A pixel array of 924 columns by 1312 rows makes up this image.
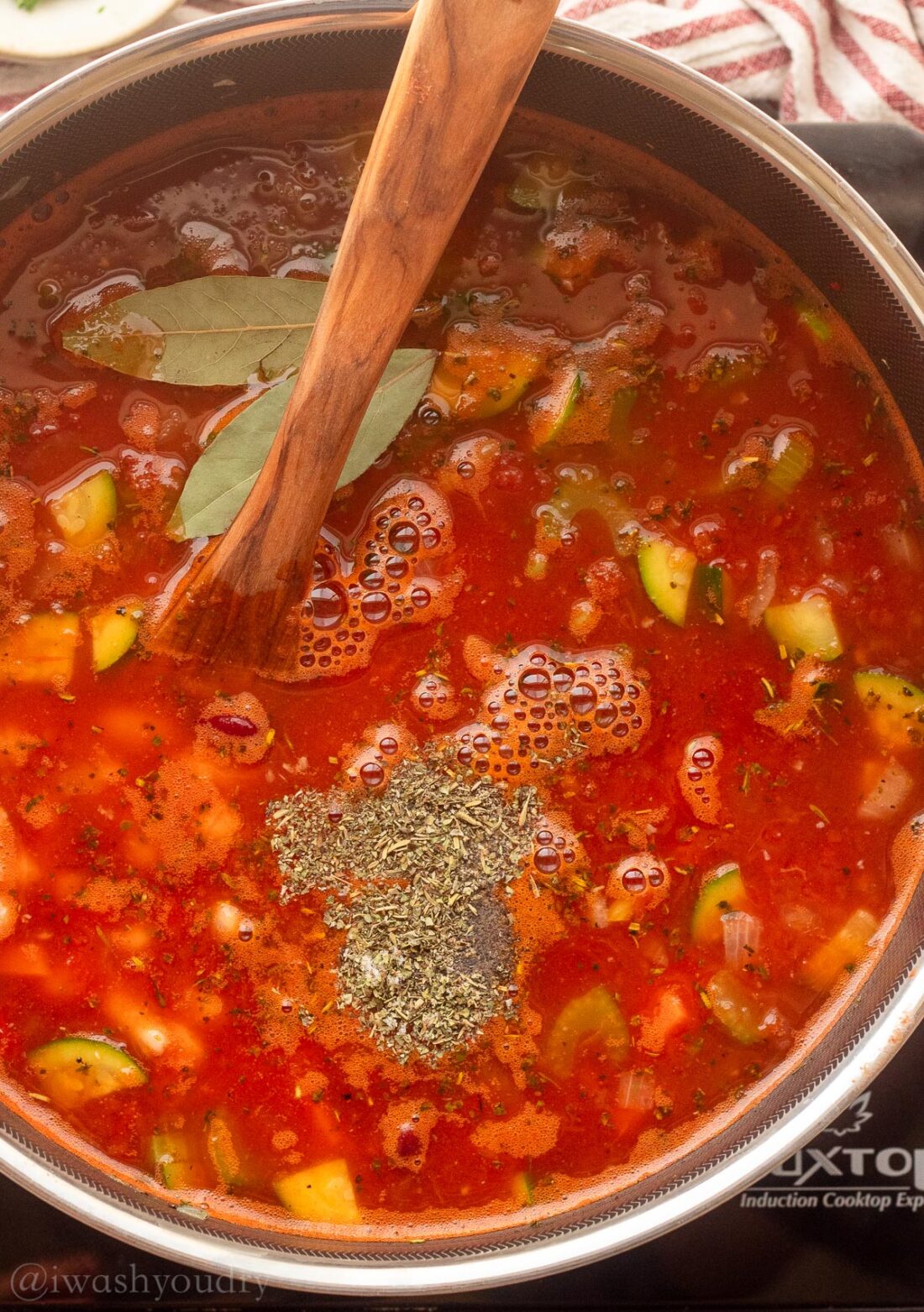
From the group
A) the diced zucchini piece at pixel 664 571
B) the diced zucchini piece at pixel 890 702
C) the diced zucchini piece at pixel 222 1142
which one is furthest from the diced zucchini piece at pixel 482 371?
the diced zucchini piece at pixel 222 1142

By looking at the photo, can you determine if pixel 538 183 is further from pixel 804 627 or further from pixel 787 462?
pixel 804 627

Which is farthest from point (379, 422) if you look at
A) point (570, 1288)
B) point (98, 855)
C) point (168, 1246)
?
point (570, 1288)

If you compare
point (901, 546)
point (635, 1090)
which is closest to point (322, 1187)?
point (635, 1090)

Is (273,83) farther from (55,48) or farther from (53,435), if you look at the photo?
(53,435)

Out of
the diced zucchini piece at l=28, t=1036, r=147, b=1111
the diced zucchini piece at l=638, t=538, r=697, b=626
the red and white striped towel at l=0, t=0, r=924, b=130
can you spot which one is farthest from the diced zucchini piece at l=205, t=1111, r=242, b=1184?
the red and white striped towel at l=0, t=0, r=924, b=130

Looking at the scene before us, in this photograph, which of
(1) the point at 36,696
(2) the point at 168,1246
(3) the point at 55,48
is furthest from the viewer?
(3) the point at 55,48

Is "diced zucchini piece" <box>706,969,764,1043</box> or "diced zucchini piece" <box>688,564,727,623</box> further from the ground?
"diced zucchini piece" <box>688,564,727,623</box>

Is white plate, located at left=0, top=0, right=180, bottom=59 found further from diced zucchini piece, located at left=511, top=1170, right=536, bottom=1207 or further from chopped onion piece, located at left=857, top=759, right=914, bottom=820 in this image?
diced zucchini piece, located at left=511, top=1170, right=536, bottom=1207
